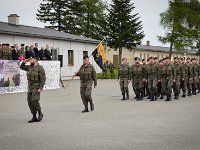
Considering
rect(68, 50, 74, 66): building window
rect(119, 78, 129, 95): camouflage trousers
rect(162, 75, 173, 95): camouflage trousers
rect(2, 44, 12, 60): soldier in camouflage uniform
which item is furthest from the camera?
rect(68, 50, 74, 66): building window

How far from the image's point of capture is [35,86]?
43.8ft

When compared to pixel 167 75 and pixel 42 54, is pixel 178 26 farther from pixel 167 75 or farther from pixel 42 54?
pixel 167 75

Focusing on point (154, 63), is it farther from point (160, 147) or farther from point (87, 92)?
point (160, 147)

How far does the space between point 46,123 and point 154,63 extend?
9.70 m

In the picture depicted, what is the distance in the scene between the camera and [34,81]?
13.4 m

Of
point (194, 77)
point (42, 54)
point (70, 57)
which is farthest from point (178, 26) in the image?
point (194, 77)

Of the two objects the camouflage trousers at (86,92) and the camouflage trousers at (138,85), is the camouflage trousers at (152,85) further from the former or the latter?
the camouflage trousers at (86,92)

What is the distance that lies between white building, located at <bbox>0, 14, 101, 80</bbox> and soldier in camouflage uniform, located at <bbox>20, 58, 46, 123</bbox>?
792 inches

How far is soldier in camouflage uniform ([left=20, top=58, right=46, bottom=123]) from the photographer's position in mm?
13172

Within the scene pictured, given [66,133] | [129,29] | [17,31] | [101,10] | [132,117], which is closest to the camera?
[66,133]

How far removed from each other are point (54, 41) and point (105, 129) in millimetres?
30939

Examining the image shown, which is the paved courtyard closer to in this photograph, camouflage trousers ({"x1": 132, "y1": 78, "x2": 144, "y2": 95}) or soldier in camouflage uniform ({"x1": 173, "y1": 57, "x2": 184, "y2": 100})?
camouflage trousers ({"x1": 132, "y1": 78, "x2": 144, "y2": 95})

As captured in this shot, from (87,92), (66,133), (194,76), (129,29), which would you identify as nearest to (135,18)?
(129,29)

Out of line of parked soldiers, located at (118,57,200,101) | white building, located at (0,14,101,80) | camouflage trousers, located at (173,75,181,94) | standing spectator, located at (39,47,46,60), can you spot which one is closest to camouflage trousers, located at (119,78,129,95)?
line of parked soldiers, located at (118,57,200,101)
